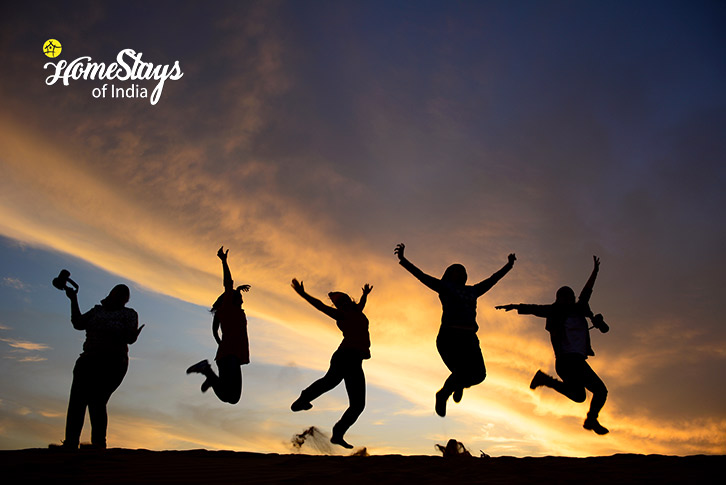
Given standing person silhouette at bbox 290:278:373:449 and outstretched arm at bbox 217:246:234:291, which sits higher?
outstretched arm at bbox 217:246:234:291

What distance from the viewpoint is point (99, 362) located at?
7102 mm

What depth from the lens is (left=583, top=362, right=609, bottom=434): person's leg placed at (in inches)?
304

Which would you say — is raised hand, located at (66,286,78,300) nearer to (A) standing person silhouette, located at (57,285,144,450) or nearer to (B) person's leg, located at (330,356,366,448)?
(A) standing person silhouette, located at (57,285,144,450)

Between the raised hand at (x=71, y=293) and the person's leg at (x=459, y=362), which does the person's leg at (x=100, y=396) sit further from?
the person's leg at (x=459, y=362)

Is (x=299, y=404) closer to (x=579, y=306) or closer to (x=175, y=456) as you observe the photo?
(x=175, y=456)

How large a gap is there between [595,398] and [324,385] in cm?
366

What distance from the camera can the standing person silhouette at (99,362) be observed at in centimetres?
697

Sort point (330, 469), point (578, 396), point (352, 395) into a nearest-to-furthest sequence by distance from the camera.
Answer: point (330, 469), point (578, 396), point (352, 395)

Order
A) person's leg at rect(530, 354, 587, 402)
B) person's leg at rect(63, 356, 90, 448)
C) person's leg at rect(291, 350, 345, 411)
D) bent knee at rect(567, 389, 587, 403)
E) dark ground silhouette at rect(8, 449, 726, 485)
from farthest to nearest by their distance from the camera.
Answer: person's leg at rect(291, 350, 345, 411)
bent knee at rect(567, 389, 587, 403)
person's leg at rect(530, 354, 587, 402)
person's leg at rect(63, 356, 90, 448)
dark ground silhouette at rect(8, 449, 726, 485)

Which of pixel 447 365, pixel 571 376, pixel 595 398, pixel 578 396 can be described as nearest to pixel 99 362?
pixel 447 365

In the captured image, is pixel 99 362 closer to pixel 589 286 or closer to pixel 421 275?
pixel 421 275

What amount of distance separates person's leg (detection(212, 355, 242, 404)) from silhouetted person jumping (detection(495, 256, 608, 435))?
380 cm

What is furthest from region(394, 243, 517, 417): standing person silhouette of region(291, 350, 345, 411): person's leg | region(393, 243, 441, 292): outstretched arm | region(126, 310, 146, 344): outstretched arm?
region(126, 310, 146, 344): outstretched arm

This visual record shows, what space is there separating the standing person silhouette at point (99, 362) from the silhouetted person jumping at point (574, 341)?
16.7ft
